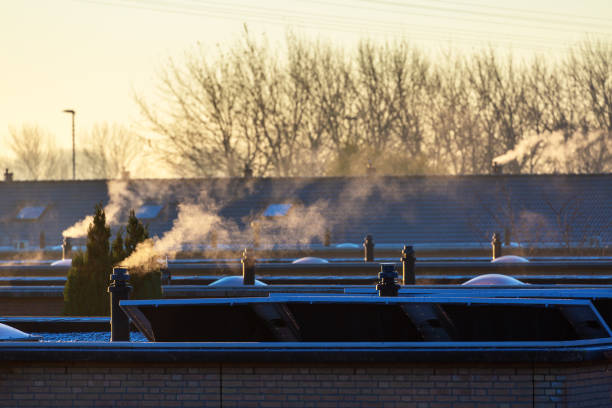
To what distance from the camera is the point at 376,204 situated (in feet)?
145

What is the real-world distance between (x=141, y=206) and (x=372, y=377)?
125 feet

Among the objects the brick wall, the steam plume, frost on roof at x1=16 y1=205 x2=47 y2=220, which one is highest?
the steam plume

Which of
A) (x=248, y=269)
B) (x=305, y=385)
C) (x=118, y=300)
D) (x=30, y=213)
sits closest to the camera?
(x=305, y=385)

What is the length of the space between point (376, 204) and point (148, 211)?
10.3 metres

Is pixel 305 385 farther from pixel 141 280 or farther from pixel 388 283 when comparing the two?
pixel 141 280

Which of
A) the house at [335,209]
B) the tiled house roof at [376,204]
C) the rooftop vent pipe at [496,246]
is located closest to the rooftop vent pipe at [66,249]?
the house at [335,209]

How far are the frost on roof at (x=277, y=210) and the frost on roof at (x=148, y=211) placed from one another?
510cm

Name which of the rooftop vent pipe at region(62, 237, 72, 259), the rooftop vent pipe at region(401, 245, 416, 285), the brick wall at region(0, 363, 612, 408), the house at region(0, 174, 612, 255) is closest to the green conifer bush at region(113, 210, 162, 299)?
the rooftop vent pipe at region(401, 245, 416, 285)

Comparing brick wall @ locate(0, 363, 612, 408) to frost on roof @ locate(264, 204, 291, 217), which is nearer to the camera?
brick wall @ locate(0, 363, 612, 408)

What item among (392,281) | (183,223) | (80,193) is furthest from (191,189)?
(392,281)

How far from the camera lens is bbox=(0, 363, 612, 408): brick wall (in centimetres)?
909

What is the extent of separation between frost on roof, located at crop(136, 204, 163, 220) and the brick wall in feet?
117

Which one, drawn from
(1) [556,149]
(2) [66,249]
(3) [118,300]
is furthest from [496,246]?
(1) [556,149]

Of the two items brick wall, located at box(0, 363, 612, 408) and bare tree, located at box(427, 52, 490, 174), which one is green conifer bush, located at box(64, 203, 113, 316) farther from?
bare tree, located at box(427, 52, 490, 174)
